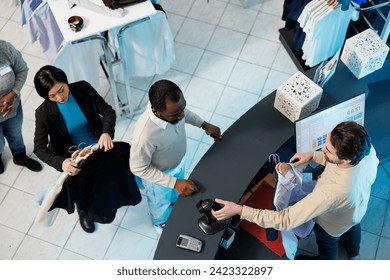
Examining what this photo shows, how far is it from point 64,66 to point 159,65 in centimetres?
88

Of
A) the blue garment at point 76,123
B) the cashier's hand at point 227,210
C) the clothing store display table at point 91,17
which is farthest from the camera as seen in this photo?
the clothing store display table at point 91,17

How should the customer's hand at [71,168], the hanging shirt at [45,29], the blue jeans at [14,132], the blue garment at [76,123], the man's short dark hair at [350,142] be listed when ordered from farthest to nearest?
the hanging shirt at [45,29], the blue jeans at [14,132], the blue garment at [76,123], the customer's hand at [71,168], the man's short dark hair at [350,142]

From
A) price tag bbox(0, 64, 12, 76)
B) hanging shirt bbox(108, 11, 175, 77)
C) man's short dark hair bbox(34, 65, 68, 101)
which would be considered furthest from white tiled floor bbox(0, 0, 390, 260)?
man's short dark hair bbox(34, 65, 68, 101)

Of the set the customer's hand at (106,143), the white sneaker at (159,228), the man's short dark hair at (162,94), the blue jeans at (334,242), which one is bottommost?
the white sneaker at (159,228)

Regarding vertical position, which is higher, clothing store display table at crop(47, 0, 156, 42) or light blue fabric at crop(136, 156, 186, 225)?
clothing store display table at crop(47, 0, 156, 42)

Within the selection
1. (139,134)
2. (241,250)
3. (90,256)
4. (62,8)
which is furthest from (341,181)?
(62,8)

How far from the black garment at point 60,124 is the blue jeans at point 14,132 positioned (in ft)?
2.10

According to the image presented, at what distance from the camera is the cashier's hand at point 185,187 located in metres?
3.19

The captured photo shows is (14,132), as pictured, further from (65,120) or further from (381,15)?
(381,15)

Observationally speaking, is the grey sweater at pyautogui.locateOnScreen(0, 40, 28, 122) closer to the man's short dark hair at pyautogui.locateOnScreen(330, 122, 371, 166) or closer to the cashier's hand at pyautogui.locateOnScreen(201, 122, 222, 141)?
the cashier's hand at pyautogui.locateOnScreen(201, 122, 222, 141)

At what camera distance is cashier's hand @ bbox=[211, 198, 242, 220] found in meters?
2.94

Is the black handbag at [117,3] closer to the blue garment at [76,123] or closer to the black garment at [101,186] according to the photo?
the blue garment at [76,123]

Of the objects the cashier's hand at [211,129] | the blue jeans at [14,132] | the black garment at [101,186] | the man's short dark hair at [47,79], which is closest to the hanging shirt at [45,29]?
the blue jeans at [14,132]

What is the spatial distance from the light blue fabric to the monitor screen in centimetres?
84
